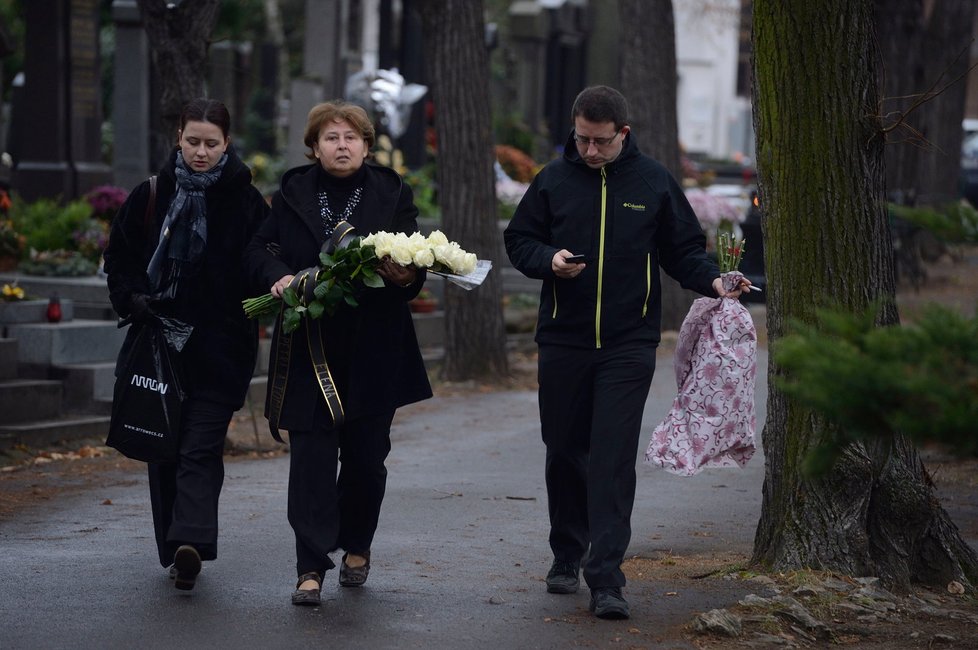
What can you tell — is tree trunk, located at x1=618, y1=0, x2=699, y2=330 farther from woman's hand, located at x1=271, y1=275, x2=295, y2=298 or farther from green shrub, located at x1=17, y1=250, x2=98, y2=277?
woman's hand, located at x1=271, y1=275, x2=295, y2=298

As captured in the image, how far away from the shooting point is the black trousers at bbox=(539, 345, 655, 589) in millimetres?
5477

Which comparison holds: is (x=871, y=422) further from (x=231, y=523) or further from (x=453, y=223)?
(x=453, y=223)

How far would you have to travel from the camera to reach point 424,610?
5.57m

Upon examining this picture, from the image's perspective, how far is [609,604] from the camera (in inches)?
213

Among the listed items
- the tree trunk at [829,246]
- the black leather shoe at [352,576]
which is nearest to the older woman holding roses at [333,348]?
the black leather shoe at [352,576]

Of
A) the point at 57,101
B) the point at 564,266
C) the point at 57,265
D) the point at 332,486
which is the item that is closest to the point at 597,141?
the point at 564,266

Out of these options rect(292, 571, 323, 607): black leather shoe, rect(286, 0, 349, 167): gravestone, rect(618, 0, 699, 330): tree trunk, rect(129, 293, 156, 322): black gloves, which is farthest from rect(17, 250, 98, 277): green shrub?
rect(292, 571, 323, 607): black leather shoe

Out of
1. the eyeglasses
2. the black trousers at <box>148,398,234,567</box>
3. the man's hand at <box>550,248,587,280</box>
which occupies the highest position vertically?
the eyeglasses

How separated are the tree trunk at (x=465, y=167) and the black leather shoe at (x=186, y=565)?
7068mm

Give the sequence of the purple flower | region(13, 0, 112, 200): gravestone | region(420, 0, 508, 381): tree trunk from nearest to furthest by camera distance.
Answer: region(420, 0, 508, 381): tree trunk → the purple flower → region(13, 0, 112, 200): gravestone

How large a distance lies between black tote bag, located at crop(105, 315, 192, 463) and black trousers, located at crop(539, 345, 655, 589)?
4.68 feet

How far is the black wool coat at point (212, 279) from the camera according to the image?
5891mm

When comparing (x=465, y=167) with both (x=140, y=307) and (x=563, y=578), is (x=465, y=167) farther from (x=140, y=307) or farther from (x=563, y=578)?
(x=563, y=578)

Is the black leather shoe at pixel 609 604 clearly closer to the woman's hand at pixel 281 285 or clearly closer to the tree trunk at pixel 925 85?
the woman's hand at pixel 281 285
